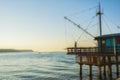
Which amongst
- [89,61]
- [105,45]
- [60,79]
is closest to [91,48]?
[105,45]

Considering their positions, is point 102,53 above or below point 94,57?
above

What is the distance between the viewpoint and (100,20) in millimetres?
50438

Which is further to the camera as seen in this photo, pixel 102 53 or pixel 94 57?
pixel 102 53

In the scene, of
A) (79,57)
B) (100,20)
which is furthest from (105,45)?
(100,20)

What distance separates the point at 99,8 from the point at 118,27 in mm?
6531

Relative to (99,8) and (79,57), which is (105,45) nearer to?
(79,57)

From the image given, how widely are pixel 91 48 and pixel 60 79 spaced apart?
44.7ft

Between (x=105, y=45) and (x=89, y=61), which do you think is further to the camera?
(x=105, y=45)

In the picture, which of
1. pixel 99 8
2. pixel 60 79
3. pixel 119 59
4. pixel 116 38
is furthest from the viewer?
pixel 99 8

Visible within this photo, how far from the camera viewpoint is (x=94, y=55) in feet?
106

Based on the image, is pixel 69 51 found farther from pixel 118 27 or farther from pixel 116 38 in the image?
pixel 118 27

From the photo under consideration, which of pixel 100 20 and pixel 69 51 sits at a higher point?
pixel 100 20

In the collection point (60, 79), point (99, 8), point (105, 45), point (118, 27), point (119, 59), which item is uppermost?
point (99, 8)

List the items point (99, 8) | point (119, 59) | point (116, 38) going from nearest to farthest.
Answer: point (116, 38), point (119, 59), point (99, 8)
